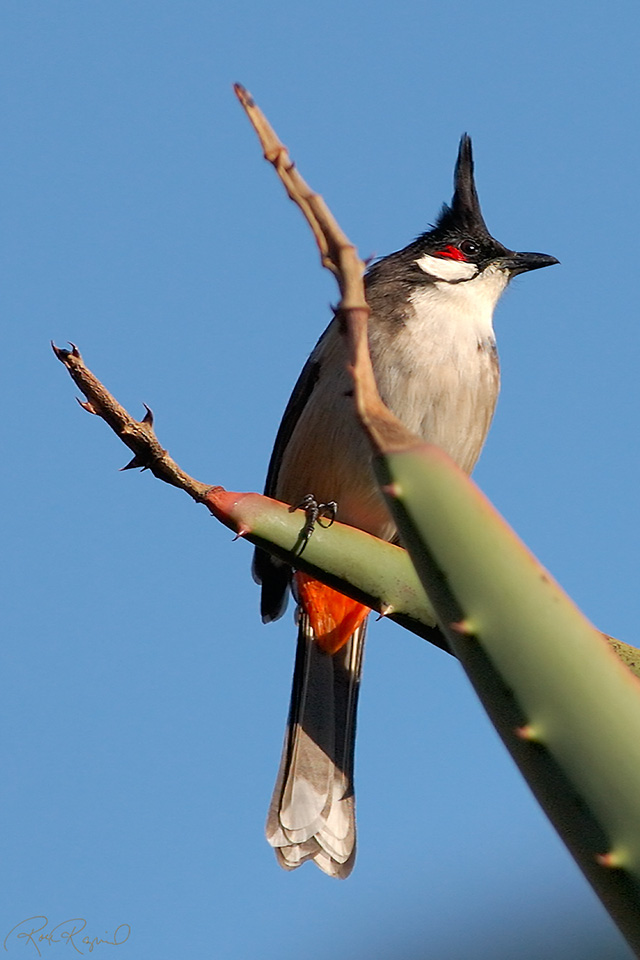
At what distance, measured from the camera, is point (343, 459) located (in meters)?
3.81

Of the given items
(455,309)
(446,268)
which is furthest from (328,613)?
(446,268)

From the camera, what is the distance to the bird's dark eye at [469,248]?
4.47 meters

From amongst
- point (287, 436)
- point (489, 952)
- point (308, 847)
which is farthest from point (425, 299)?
point (489, 952)

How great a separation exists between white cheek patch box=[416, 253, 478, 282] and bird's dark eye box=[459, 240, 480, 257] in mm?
74

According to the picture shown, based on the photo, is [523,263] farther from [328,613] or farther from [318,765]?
[318,765]

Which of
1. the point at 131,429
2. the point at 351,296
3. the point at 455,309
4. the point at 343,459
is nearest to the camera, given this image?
the point at 351,296

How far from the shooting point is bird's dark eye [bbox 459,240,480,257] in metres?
4.47

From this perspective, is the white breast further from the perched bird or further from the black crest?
the black crest

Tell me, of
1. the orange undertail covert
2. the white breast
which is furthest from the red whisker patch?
the orange undertail covert

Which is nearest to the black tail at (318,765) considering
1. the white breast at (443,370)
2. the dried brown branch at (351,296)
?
the white breast at (443,370)

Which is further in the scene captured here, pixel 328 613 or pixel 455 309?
pixel 455 309

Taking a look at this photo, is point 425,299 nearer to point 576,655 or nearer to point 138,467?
point 138,467

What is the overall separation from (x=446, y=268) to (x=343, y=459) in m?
0.92

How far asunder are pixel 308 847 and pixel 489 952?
717mm
